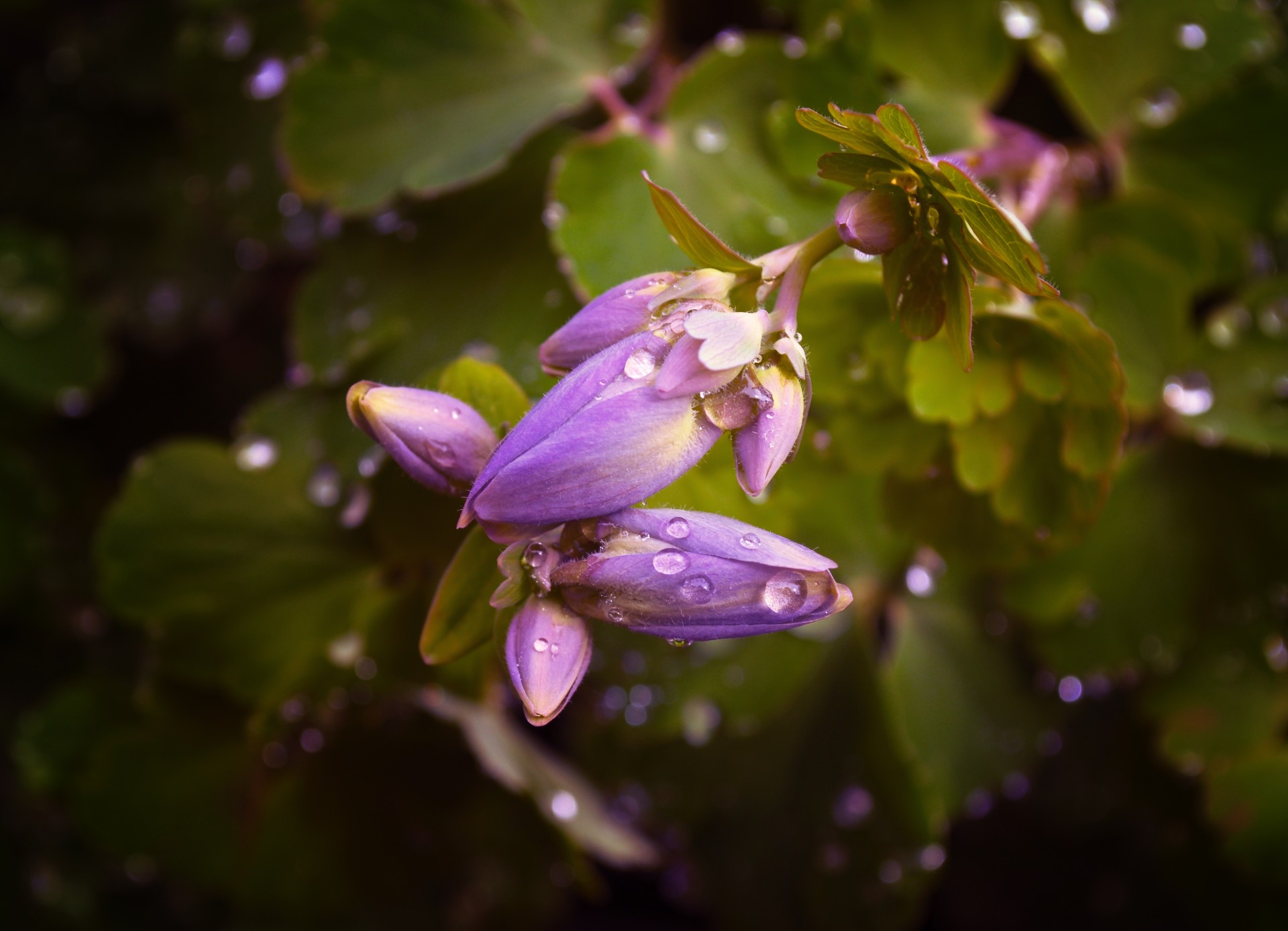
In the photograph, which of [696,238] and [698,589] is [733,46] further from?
[698,589]

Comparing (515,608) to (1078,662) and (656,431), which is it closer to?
(656,431)

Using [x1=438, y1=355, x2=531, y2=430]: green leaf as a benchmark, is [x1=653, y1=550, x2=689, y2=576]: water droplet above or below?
above

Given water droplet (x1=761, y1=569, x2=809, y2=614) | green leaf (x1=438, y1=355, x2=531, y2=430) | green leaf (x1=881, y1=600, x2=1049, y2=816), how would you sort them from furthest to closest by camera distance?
green leaf (x1=881, y1=600, x2=1049, y2=816) < green leaf (x1=438, y1=355, x2=531, y2=430) < water droplet (x1=761, y1=569, x2=809, y2=614)

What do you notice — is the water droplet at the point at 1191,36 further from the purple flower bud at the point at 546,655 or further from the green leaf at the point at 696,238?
the purple flower bud at the point at 546,655

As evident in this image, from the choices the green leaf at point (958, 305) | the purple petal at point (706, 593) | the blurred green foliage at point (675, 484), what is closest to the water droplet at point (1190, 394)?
the blurred green foliage at point (675, 484)

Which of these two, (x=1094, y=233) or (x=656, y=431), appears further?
(x=1094, y=233)

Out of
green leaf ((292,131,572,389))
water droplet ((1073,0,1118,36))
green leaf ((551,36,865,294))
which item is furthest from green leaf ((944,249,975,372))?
water droplet ((1073,0,1118,36))

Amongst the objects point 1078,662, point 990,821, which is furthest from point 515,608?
point 990,821

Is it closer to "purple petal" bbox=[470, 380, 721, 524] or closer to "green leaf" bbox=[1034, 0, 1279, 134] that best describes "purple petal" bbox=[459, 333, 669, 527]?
"purple petal" bbox=[470, 380, 721, 524]
